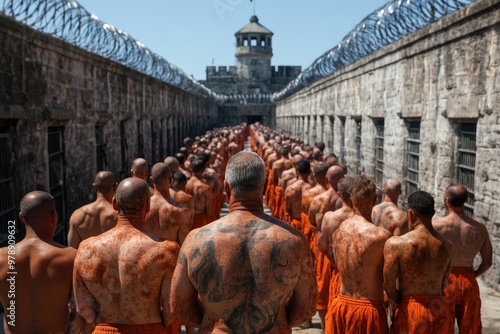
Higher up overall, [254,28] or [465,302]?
[254,28]

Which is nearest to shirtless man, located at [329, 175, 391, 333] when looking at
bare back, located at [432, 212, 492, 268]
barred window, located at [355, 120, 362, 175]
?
bare back, located at [432, 212, 492, 268]

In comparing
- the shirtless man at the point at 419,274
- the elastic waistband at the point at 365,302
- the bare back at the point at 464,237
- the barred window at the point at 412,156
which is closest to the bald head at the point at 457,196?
the bare back at the point at 464,237

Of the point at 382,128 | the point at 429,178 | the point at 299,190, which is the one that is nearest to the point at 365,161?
the point at 382,128

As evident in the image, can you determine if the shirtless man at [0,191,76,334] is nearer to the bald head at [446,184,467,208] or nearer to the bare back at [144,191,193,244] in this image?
the bare back at [144,191,193,244]

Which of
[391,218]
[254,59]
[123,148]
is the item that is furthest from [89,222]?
[254,59]

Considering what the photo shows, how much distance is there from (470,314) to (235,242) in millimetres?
2935

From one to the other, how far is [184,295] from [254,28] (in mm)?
55829

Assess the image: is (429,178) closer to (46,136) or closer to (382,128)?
(382,128)

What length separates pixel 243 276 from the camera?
2803 millimetres

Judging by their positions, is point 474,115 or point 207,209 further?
point 207,209

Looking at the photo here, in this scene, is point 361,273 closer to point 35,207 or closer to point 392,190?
point 392,190

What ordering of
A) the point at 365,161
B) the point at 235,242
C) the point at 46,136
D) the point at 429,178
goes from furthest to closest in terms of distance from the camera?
the point at 365,161 → the point at 429,178 → the point at 46,136 → the point at 235,242

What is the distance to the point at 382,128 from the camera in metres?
12.0

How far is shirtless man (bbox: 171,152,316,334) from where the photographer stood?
2.81 metres
